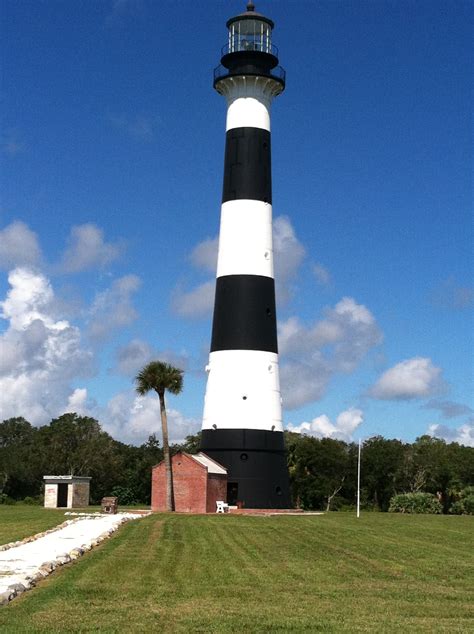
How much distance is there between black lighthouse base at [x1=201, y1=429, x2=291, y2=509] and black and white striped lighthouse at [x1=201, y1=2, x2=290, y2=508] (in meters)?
0.05

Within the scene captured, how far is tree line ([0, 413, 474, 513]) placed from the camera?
69500 mm

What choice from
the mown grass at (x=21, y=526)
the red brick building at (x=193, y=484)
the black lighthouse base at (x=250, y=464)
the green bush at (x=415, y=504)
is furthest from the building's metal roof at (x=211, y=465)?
the green bush at (x=415, y=504)

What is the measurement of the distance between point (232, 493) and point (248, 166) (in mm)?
16795

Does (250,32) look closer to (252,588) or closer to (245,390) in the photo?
(245,390)

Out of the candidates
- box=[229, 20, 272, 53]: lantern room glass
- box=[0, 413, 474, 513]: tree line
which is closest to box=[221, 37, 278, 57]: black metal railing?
box=[229, 20, 272, 53]: lantern room glass

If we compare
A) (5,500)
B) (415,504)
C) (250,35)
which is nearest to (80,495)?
(5,500)

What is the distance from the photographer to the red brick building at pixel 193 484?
46.2 m

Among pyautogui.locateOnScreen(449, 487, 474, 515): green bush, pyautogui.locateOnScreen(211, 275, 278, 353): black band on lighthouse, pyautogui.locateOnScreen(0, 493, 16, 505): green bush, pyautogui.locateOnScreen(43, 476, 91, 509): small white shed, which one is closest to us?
pyautogui.locateOnScreen(211, 275, 278, 353): black band on lighthouse

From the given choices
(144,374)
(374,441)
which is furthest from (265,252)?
(374,441)

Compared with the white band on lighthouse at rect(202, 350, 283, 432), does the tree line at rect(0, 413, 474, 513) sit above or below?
below

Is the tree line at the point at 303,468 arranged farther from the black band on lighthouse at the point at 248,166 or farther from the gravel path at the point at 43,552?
the gravel path at the point at 43,552

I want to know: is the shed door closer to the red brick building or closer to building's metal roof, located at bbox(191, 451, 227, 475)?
the red brick building

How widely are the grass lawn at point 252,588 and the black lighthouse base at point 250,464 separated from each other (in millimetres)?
18538

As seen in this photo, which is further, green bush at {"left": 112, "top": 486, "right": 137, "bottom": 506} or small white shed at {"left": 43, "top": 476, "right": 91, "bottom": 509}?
green bush at {"left": 112, "top": 486, "right": 137, "bottom": 506}
